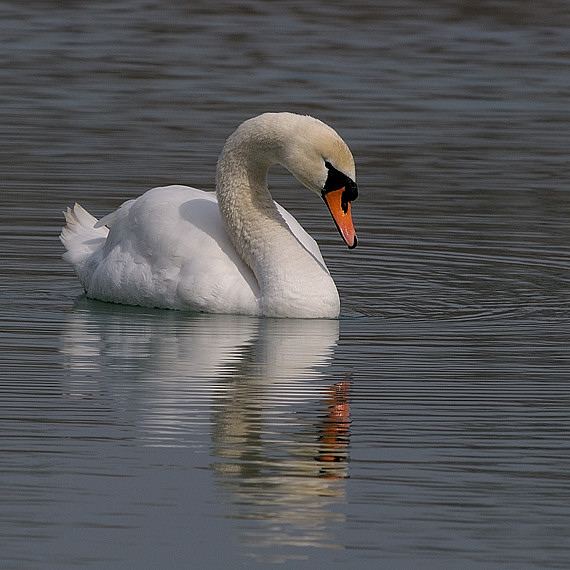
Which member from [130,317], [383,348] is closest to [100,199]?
[130,317]

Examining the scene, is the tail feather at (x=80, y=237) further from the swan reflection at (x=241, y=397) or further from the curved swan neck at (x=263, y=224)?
the curved swan neck at (x=263, y=224)

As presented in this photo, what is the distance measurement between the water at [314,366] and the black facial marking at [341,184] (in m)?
0.70

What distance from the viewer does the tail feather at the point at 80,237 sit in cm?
1184

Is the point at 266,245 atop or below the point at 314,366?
atop

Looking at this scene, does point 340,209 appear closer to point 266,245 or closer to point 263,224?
point 266,245

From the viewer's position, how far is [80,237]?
12102 millimetres

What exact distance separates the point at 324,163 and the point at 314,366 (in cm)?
173

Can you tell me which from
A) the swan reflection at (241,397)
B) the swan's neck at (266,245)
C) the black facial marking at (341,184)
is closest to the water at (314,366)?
the swan reflection at (241,397)

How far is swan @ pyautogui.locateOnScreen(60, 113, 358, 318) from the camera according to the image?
34.4ft

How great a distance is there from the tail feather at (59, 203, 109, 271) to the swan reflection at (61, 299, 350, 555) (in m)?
0.72

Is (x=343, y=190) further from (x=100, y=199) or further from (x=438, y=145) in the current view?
(x=438, y=145)

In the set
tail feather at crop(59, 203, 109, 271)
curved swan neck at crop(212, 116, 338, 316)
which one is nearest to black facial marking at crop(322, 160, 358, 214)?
curved swan neck at crop(212, 116, 338, 316)

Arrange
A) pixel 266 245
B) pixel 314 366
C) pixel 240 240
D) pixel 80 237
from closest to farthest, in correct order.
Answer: pixel 314 366, pixel 266 245, pixel 240 240, pixel 80 237

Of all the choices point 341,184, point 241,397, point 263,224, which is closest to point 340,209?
A: point 341,184
